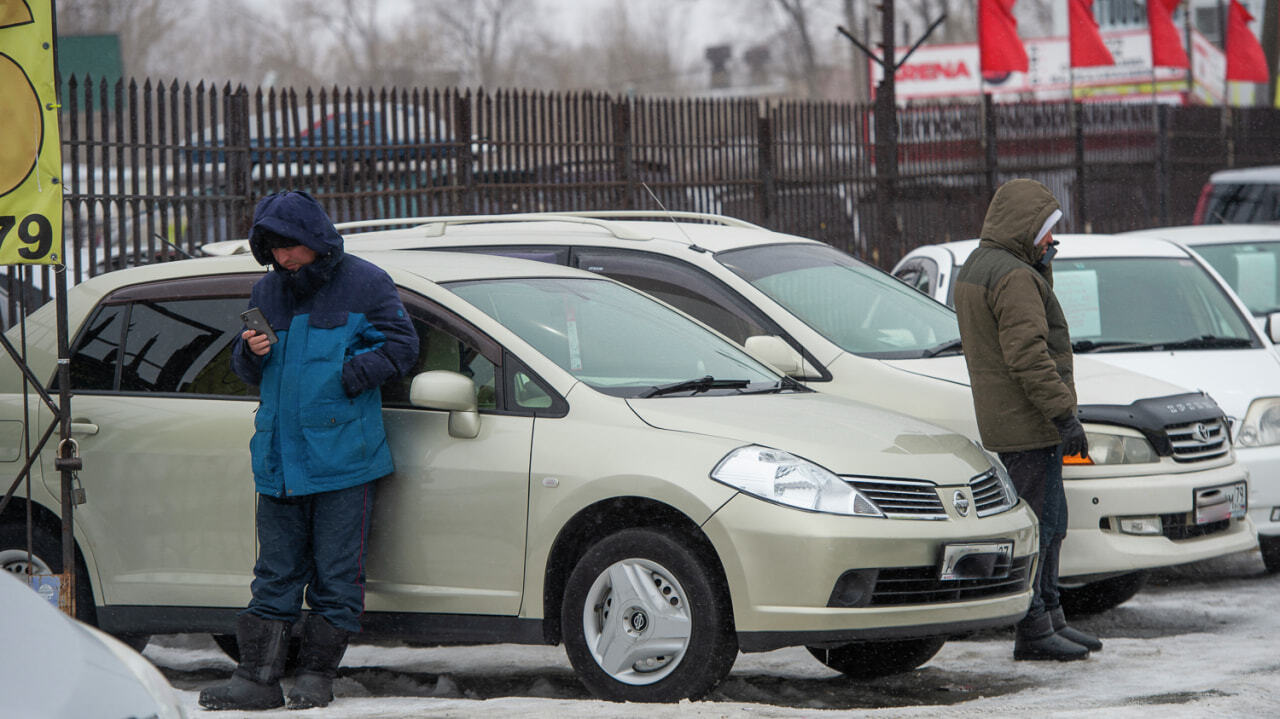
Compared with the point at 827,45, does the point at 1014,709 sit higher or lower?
lower

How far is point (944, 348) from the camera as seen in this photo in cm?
759

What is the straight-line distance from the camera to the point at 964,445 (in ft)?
19.7

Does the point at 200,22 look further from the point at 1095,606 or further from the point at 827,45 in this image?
the point at 1095,606

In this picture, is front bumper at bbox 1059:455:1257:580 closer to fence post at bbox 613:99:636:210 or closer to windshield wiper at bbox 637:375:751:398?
windshield wiper at bbox 637:375:751:398

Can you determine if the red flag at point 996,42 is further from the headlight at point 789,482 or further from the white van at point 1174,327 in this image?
the headlight at point 789,482

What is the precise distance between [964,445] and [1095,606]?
2228 millimetres

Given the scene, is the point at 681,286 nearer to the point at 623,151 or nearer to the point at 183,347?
the point at 183,347

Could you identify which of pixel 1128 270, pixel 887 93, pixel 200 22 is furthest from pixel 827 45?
pixel 1128 270

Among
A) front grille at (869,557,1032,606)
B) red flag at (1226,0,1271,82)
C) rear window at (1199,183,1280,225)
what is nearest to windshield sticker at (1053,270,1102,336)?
front grille at (869,557,1032,606)

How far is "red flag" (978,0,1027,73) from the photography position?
22.8m

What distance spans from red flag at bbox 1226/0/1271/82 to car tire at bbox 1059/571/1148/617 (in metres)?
24.6

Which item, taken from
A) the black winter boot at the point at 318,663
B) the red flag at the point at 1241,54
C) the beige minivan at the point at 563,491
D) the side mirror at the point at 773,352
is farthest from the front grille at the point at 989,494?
the red flag at the point at 1241,54

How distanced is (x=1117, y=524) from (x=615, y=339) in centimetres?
234

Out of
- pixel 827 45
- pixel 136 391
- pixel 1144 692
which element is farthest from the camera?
pixel 827 45
